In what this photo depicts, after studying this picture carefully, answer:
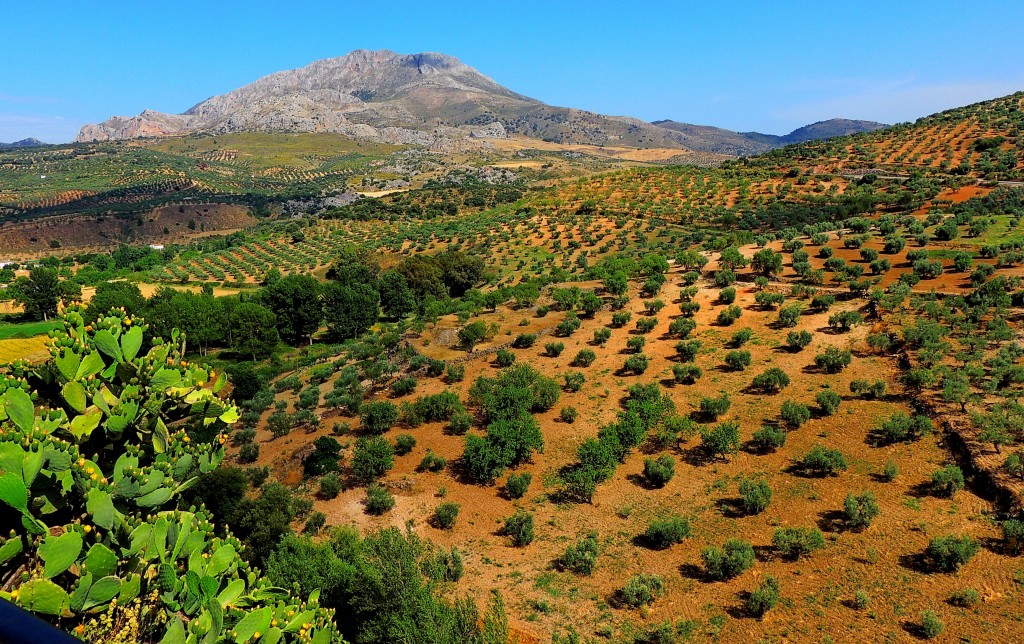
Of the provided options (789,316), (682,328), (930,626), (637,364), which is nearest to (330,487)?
(637,364)

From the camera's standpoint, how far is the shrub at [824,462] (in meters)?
19.7

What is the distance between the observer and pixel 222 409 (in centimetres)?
750

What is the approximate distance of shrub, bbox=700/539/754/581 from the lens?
15.7 metres

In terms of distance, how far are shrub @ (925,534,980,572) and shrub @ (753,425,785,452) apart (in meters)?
6.81

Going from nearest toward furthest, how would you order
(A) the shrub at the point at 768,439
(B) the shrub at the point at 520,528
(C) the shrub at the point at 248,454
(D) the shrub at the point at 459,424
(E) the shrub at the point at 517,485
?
(B) the shrub at the point at 520,528, (E) the shrub at the point at 517,485, (A) the shrub at the point at 768,439, (C) the shrub at the point at 248,454, (D) the shrub at the point at 459,424

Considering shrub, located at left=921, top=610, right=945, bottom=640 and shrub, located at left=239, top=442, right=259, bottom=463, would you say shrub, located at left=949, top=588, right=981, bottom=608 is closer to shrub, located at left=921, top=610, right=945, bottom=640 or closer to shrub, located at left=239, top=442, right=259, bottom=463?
shrub, located at left=921, top=610, right=945, bottom=640

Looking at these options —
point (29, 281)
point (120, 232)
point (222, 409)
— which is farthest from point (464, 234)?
point (120, 232)

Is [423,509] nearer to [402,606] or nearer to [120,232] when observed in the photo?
[402,606]

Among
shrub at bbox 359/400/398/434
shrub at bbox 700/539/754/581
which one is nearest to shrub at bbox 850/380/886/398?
shrub at bbox 700/539/754/581

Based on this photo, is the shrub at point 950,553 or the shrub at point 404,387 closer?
the shrub at point 950,553

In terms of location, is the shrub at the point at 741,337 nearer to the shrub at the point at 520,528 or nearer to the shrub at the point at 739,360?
the shrub at the point at 739,360

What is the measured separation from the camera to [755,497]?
18359mm

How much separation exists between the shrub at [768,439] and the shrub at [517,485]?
9908 millimetres

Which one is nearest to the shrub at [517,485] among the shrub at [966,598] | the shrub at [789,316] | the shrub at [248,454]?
the shrub at [248,454]
